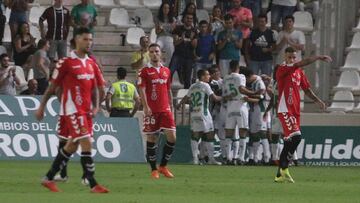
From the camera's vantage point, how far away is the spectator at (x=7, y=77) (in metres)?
31.4

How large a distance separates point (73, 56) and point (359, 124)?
15160 millimetres

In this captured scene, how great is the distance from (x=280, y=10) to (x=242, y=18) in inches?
63.1

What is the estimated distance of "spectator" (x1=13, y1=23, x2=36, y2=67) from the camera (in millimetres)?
33062

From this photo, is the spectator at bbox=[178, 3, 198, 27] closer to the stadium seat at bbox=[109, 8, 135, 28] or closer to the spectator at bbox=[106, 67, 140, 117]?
the stadium seat at bbox=[109, 8, 135, 28]

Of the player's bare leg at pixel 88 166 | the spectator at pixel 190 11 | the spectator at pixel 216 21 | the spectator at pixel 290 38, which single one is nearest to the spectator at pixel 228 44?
the spectator at pixel 216 21

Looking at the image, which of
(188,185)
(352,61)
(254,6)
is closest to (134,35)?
(254,6)

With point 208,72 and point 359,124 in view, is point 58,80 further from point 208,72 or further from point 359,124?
point 359,124

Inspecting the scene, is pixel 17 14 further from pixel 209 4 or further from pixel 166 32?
pixel 209 4

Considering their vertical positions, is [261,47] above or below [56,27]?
below

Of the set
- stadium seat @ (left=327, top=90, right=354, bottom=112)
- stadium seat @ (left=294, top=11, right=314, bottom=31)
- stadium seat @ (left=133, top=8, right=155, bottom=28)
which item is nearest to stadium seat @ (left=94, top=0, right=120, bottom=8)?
stadium seat @ (left=133, top=8, right=155, bottom=28)

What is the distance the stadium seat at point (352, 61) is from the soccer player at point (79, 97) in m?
16.9

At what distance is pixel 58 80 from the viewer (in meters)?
19.0

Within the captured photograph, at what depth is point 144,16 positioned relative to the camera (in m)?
36.7

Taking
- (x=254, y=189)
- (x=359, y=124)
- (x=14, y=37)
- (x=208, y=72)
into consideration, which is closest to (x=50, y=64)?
(x=14, y=37)
